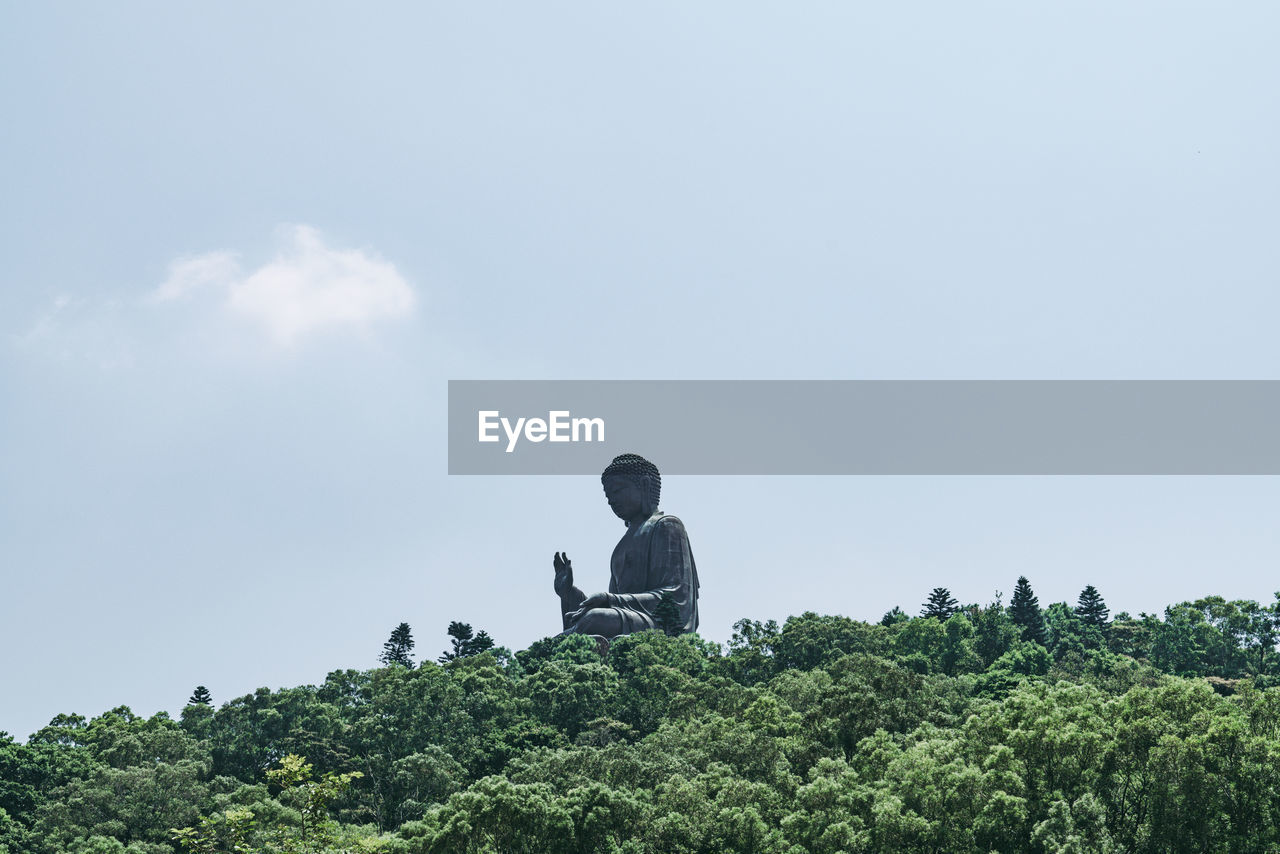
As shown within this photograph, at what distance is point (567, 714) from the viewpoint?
4088 cm

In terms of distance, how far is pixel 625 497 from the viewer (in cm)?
6309

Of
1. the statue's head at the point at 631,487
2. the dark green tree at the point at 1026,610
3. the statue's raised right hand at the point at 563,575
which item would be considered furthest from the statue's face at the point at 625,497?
the dark green tree at the point at 1026,610

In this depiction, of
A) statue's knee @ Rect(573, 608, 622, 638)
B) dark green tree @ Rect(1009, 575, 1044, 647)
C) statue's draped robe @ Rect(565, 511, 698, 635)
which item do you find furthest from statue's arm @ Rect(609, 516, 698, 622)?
dark green tree @ Rect(1009, 575, 1044, 647)

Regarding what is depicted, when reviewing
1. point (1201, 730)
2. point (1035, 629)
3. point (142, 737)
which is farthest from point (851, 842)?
point (1035, 629)

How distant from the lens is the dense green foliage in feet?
78.7

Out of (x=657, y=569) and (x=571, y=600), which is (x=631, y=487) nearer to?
(x=657, y=569)

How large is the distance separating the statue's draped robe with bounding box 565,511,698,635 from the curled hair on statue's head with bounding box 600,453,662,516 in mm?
725

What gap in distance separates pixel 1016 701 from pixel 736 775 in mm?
6469

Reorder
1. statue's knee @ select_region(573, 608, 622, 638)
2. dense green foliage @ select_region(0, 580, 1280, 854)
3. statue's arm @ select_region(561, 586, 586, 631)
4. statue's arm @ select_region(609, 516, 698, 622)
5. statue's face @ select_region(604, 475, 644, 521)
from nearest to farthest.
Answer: dense green foliage @ select_region(0, 580, 1280, 854) → statue's knee @ select_region(573, 608, 622, 638) → statue's arm @ select_region(561, 586, 586, 631) → statue's arm @ select_region(609, 516, 698, 622) → statue's face @ select_region(604, 475, 644, 521)

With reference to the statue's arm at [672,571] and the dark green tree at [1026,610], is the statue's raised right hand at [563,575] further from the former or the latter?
the dark green tree at [1026,610]

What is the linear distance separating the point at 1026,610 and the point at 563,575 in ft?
63.6

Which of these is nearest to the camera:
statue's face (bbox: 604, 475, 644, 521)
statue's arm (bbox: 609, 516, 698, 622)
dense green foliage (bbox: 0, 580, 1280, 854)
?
dense green foliage (bbox: 0, 580, 1280, 854)

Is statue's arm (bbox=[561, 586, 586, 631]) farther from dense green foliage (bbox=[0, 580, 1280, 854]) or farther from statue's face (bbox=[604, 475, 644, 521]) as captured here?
statue's face (bbox=[604, 475, 644, 521])

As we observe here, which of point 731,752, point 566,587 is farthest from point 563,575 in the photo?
point 731,752
